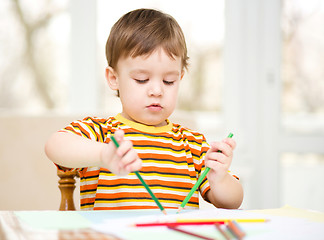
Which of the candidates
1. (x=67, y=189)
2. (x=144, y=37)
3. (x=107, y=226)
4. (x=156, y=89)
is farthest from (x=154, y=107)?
(x=107, y=226)

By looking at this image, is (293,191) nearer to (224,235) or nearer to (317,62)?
(317,62)

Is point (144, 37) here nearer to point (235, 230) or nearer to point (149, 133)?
point (149, 133)

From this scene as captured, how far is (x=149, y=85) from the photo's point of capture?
989mm

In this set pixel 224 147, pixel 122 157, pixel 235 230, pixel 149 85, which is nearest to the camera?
pixel 235 230

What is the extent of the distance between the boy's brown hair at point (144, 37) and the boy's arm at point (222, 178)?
0.24 metres

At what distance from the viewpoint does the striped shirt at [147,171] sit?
3.17ft

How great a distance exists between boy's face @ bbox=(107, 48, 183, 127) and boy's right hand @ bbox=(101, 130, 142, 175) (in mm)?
267

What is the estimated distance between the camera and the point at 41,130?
1734 mm

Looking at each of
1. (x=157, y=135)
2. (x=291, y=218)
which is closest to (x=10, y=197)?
(x=157, y=135)

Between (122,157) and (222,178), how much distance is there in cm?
29

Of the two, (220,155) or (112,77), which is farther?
(112,77)

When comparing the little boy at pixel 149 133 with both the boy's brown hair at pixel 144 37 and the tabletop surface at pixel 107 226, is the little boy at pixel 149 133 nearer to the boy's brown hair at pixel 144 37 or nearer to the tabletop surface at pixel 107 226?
the boy's brown hair at pixel 144 37

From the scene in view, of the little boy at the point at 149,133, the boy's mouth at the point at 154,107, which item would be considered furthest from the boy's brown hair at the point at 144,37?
the boy's mouth at the point at 154,107

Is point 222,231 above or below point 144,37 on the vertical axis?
below
